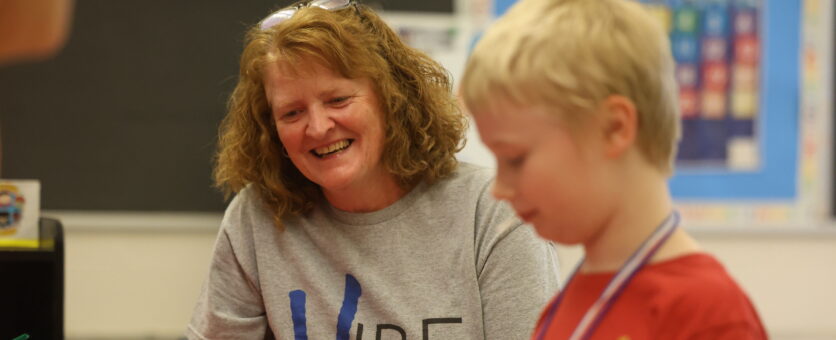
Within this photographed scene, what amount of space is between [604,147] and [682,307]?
0.14 meters

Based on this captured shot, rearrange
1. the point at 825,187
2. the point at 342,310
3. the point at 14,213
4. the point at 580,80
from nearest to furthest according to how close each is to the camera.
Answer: the point at 580,80 < the point at 342,310 < the point at 14,213 < the point at 825,187

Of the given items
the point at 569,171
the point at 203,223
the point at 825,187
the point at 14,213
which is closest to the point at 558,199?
the point at 569,171

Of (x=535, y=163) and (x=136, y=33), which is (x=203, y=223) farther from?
(x=535, y=163)

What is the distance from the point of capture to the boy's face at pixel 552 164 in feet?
2.39

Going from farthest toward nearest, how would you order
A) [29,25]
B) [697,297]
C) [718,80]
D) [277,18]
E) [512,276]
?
[718,80]
[277,18]
[512,276]
[697,297]
[29,25]

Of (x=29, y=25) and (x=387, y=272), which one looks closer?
(x=29, y=25)

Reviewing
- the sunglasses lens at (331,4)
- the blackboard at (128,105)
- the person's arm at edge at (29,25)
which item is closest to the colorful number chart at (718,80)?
the blackboard at (128,105)

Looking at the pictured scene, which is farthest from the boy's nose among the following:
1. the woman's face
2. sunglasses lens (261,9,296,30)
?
sunglasses lens (261,9,296,30)

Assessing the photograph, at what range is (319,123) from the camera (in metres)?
1.43

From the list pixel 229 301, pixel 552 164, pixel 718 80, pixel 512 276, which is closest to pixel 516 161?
pixel 552 164

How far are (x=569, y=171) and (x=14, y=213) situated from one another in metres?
1.30

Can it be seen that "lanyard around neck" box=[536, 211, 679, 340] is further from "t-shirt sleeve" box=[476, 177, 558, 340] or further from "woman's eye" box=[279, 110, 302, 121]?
"woman's eye" box=[279, 110, 302, 121]

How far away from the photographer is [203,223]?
3109mm

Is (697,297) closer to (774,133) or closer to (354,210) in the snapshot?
(354,210)
